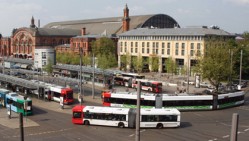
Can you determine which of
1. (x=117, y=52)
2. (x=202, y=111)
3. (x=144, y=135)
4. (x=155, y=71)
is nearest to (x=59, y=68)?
(x=155, y=71)

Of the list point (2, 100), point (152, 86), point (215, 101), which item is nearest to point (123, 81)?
point (152, 86)

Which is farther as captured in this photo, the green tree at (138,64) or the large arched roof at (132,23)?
the large arched roof at (132,23)

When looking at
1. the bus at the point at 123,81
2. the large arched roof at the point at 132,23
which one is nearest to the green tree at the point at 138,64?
the bus at the point at 123,81

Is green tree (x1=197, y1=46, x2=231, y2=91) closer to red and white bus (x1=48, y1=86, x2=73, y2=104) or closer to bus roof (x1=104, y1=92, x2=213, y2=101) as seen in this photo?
bus roof (x1=104, y1=92, x2=213, y2=101)

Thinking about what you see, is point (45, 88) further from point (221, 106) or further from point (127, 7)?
point (127, 7)

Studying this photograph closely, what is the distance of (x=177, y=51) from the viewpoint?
96188 millimetres

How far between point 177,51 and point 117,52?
124 ft

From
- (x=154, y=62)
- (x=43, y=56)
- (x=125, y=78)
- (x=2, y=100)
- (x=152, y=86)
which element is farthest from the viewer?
(x=43, y=56)

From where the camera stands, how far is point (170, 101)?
43719mm

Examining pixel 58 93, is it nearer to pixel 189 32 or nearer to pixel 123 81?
pixel 123 81

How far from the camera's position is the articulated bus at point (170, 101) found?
43719mm

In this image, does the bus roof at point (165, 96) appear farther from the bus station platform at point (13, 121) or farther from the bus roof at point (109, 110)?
the bus station platform at point (13, 121)

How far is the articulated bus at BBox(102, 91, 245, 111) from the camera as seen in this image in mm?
43719

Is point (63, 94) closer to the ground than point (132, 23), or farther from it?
closer to the ground
